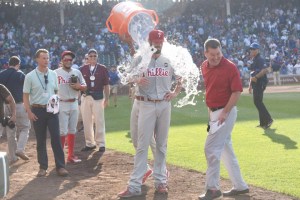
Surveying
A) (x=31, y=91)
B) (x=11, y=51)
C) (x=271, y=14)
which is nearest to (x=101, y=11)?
(x=11, y=51)

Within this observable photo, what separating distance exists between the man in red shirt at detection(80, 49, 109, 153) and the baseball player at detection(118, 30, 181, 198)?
363cm

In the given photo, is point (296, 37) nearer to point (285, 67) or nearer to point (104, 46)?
point (285, 67)

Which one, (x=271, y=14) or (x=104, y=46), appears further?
(x=271, y=14)

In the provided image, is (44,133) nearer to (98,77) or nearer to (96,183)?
(96,183)

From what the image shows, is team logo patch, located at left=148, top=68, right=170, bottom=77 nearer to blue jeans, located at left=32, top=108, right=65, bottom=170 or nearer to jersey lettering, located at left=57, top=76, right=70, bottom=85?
blue jeans, located at left=32, top=108, right=65, bottom=170

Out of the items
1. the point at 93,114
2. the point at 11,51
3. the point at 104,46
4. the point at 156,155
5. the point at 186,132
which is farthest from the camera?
the point at 104,46

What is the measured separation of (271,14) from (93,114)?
3241 cm

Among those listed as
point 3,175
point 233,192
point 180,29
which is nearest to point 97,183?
point 233,192

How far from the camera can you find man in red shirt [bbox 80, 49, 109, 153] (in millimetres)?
9586

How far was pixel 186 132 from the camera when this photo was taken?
11.3m

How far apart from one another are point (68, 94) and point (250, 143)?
3.69m

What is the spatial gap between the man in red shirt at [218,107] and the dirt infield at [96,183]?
13.2 inches

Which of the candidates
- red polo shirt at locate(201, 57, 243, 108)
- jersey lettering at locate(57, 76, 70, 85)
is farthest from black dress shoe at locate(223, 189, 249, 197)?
jersey lettering at locate(57, 76, 70, 85)

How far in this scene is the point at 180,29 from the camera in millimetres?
37219
